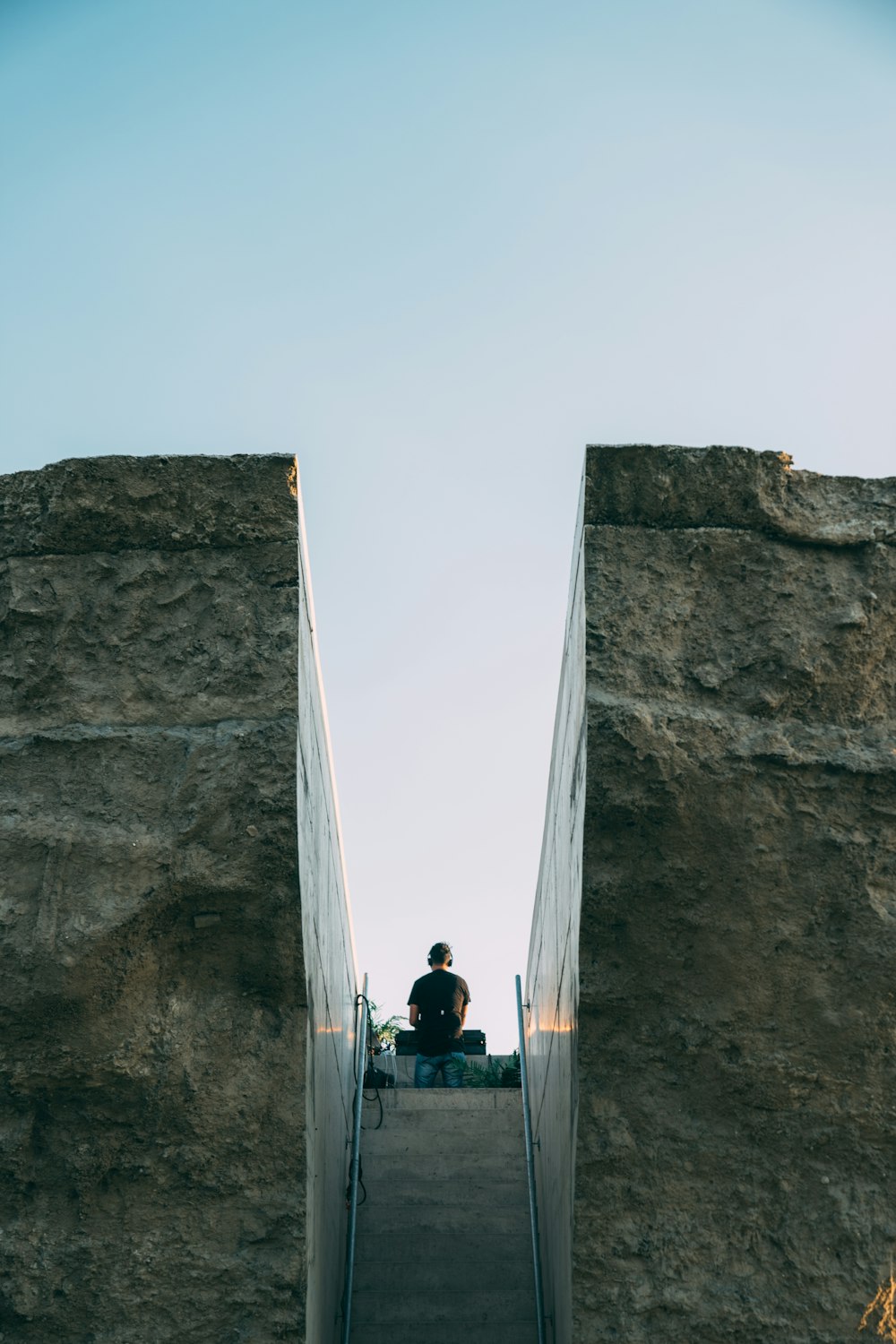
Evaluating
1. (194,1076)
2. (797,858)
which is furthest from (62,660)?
(797,858)

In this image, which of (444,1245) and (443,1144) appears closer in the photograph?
(444,1245)

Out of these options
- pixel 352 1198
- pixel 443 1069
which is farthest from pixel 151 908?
pixel 443 1069

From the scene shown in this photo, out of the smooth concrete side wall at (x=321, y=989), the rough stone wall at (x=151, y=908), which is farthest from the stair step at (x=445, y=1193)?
the rough stone wall at (x=151, y=908)

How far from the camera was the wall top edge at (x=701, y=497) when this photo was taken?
11.5 feet

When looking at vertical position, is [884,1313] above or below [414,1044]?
below

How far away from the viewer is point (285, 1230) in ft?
10.7

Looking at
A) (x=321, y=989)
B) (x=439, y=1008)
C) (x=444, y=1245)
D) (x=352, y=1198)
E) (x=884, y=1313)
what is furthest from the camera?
(x=439, y=1008)

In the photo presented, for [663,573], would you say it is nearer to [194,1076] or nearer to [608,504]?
[608,504]

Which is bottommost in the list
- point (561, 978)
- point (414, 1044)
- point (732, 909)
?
point (414, 1044)

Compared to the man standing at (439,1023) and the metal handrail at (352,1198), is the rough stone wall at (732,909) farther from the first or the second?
the man standing at (439,1023)

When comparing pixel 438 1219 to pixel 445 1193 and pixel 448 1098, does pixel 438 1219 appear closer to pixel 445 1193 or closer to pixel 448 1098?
pixel 445 1193

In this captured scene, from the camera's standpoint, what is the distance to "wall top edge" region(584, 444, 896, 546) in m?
3.49

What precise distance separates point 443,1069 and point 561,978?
3166 mm

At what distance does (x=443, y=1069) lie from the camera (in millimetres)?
7137
